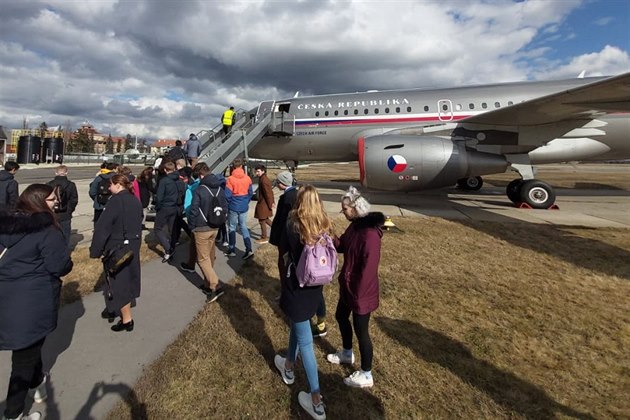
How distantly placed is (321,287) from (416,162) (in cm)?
812

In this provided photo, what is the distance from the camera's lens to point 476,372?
9.59 ft

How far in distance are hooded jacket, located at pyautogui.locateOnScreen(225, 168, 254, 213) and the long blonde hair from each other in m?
3.70

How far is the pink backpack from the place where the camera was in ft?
7.86

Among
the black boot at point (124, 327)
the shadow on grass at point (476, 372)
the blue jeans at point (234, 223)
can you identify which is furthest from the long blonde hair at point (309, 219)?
the blue jeans at point (234, 223)

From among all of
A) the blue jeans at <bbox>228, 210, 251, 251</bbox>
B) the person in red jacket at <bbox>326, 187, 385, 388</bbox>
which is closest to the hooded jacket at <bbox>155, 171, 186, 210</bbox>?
the blue jeans at <bbox>228, 210, 251, 251</bbox>

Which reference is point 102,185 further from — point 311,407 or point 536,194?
point 536,194

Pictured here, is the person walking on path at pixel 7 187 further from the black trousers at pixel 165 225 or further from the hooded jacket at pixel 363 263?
the hooded jacket at pixel 363 263

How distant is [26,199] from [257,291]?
2873 millimetres

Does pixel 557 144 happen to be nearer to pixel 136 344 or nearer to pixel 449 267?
pixel 449 267

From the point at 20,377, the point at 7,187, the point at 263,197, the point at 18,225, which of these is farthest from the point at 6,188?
the point at 20,377

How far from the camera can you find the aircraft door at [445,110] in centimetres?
1182

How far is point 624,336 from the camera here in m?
3.42

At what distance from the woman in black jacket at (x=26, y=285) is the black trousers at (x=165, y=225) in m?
3.26

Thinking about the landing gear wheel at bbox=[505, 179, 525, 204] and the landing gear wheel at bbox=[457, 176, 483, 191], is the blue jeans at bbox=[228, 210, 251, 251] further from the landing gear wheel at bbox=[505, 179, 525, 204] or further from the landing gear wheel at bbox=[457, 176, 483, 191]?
the landing gear wheel at bbox=[457, 176, 483, 191]
